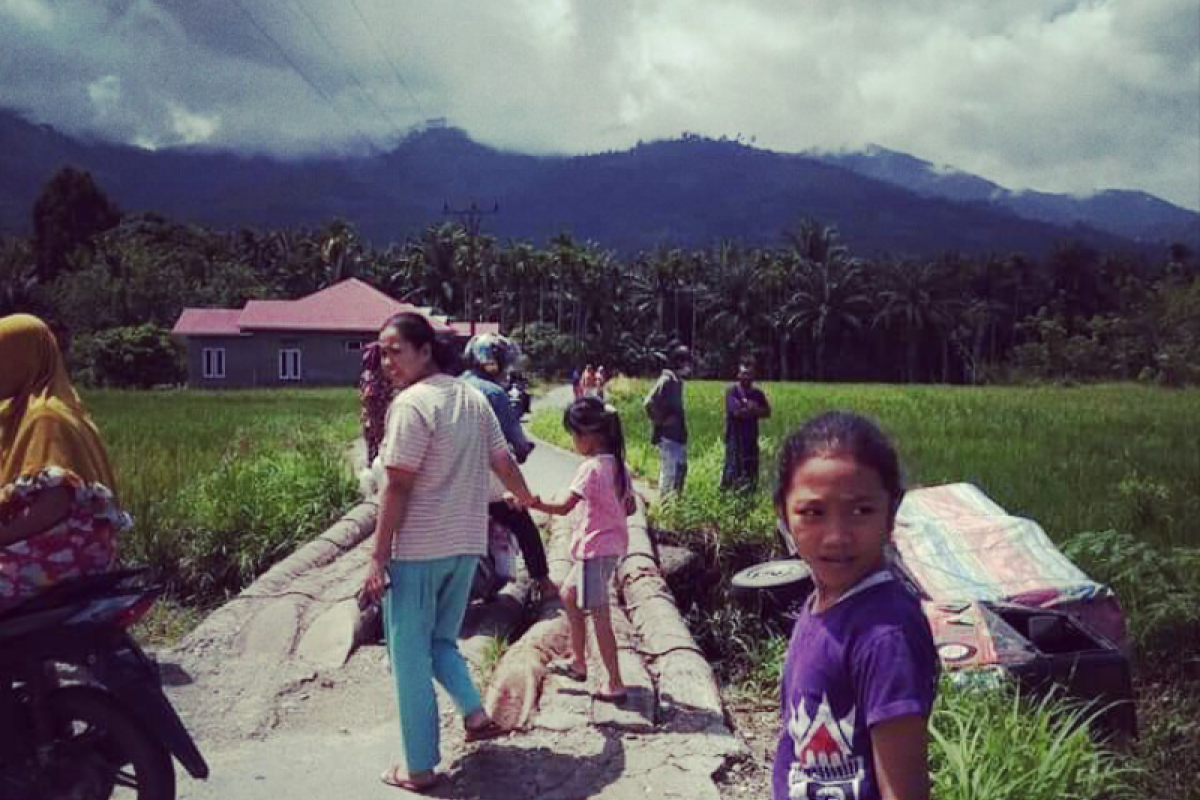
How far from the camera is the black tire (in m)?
3.20

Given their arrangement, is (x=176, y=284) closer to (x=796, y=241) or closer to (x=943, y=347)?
(x=796, y=241)

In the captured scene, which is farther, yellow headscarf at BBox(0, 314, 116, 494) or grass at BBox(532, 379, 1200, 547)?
grass at BBox(532, 379, 1200, 547)

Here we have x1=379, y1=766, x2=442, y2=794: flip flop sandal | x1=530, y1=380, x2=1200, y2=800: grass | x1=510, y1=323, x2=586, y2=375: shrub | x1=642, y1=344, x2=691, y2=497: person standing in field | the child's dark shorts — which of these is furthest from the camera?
x1=510, y1=323, x2=586, y2=375: shrub

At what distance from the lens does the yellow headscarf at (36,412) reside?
316cm

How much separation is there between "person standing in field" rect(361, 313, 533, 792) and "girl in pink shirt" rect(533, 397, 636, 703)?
801 millimetres

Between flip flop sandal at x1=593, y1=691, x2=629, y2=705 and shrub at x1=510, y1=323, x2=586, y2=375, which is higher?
shrub at x1=510, y1=323, x2=586, y2=375

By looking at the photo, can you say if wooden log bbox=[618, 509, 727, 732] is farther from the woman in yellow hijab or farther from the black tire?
the woman in yellow hijab

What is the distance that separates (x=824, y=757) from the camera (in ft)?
6.03

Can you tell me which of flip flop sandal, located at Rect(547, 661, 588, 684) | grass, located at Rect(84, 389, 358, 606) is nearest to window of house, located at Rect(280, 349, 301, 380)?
grass, located at Rect(84, 389, 358, 606)

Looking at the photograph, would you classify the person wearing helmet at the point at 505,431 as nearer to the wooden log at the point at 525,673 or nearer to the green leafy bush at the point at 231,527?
the wooden log at the point at 525,673

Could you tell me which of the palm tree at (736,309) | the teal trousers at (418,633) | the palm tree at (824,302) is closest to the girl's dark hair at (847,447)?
the teal trousers at (418,633)

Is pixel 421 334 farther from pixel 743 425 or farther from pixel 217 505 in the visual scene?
pixel 743 425

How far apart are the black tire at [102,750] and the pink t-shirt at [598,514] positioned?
194 centimetres

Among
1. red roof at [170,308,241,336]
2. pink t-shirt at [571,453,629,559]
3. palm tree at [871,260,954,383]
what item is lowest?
pink t-shirt at [571,453,629,559]
